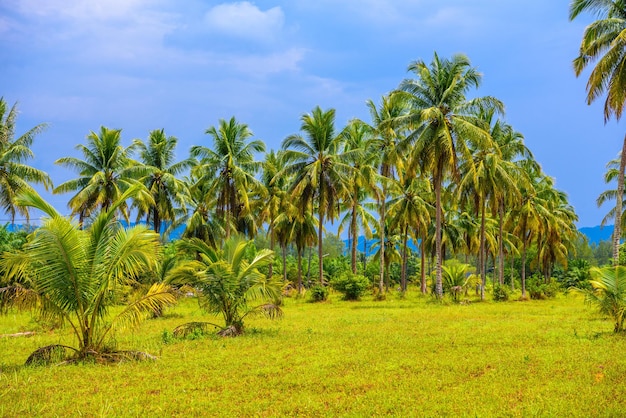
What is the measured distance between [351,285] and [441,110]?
1040 centimetres

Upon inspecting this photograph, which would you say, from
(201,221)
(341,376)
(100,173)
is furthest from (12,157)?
(341,376)

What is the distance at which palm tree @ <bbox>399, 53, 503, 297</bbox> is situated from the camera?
939 inches

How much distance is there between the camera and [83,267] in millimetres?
9500

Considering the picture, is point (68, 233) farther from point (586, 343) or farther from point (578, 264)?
point (578, 264)

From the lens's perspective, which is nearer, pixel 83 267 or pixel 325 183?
pixel 83 267

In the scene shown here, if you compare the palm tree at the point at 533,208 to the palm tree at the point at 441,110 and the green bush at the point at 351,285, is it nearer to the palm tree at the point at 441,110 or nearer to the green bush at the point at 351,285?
the palm tree at the point at 441,110

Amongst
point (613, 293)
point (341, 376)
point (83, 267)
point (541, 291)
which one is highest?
point (83, 267)

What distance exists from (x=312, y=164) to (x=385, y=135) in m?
4.96

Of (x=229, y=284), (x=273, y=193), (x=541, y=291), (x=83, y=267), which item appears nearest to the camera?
(x=83, y=267)

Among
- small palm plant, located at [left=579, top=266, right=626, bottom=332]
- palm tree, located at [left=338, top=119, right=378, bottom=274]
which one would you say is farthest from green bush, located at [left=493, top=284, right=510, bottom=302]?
small palm plant, located at [left=579, top=266, right=626, bottom=332]

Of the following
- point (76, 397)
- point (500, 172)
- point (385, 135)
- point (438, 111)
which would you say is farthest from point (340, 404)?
point (385, 135)

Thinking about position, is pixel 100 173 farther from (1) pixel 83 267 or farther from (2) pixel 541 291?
(2) pixel 541 291

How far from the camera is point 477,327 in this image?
48.5 feet

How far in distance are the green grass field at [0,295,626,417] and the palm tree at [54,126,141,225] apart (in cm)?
1609
